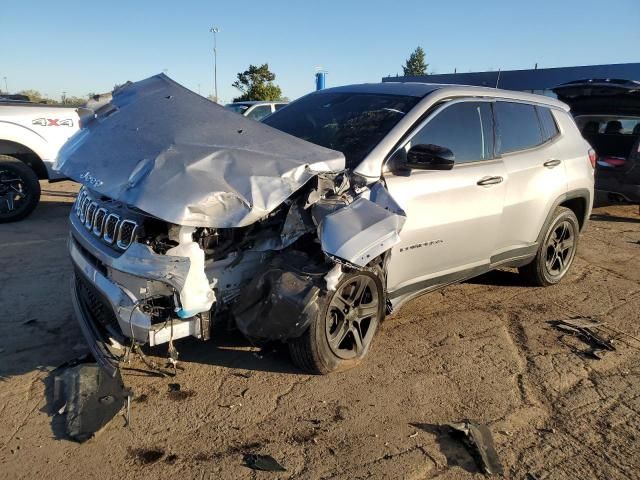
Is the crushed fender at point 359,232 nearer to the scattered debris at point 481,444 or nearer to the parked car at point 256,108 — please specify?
the scattered debris at point 481,444

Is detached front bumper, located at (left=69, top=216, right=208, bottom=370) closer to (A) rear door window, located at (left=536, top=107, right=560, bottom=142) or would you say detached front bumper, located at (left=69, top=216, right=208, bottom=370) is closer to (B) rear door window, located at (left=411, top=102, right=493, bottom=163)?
(B) rear door window, located at (left=411, top=102, right=493, bottom=163)

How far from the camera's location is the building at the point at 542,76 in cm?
2442

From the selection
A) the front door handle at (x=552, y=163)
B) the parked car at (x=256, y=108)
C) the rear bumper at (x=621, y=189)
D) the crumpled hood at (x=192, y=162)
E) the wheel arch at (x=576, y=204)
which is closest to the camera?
the crumpled hood at (x=192, y=162)

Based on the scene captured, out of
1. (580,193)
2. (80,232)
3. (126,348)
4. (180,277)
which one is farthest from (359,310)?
(580,193)

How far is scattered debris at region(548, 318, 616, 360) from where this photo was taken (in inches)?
160

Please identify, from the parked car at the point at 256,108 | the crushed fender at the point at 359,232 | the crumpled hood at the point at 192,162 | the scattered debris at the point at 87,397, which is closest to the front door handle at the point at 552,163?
the crushed fender at the point at 359,232

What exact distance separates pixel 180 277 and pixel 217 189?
0.51 metres

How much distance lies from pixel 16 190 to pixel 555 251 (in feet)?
24.2

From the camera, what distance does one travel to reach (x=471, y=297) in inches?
201

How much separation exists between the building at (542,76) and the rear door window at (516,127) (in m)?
21.6

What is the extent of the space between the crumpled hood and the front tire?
30.2 inches

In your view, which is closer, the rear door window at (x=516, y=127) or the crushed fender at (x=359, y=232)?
the crushed fender at (x=359, y=232)

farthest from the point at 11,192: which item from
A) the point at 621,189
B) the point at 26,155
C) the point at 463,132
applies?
the point at 621,189

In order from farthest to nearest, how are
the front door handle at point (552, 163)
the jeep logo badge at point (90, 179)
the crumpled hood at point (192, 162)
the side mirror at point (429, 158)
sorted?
1. the front door handle at point (552, 163)
2. the side mirror at point (429, 158)
3. the jeep logo badge at point (90, 179)
4. the crumpled hood at point (192, 162)
